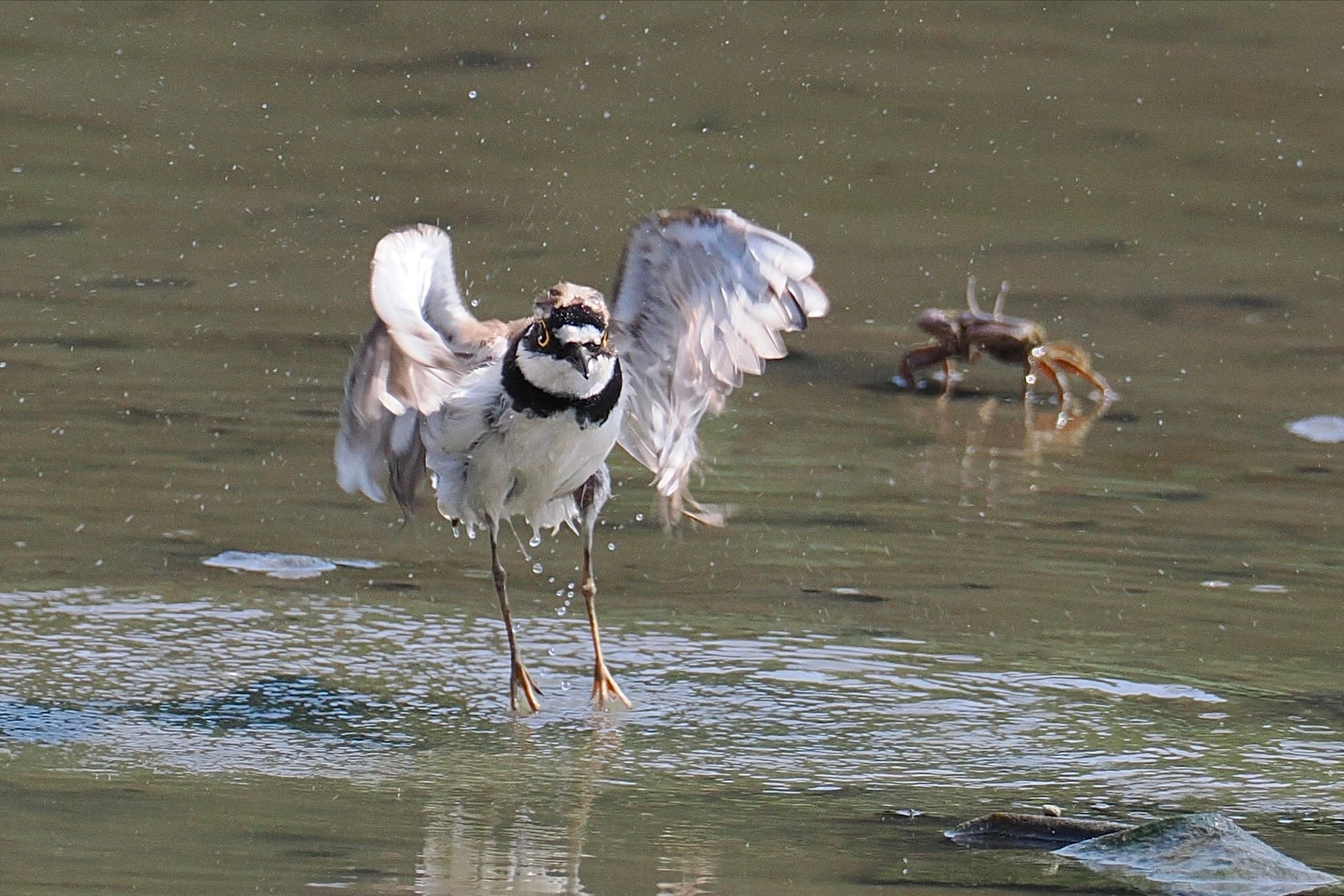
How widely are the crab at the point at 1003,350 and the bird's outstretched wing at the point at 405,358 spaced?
3813 mm

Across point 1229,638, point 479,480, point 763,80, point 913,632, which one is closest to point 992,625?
point 913,632

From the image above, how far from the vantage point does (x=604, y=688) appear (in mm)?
6062

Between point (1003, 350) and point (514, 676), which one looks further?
point (1003, 350)

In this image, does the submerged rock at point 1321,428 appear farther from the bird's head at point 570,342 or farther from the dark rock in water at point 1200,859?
the dark rock in water at point 1200,859

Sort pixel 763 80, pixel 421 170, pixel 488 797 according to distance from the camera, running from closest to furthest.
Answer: pixel 488 797 → pixel 421 170 → pixel 763 80

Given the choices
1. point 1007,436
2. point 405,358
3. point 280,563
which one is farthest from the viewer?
point 1007,436

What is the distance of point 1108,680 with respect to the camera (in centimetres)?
612

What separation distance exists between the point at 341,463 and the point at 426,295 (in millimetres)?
511

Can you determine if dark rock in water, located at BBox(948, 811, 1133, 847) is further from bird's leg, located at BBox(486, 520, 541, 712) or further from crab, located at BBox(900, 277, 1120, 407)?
crab, located at BBox(900, 277, 1120, 407)

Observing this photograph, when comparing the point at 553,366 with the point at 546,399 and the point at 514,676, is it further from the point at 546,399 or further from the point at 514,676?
the point at 514,676

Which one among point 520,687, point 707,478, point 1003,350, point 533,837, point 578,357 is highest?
point 1003,350

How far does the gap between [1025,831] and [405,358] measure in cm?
210

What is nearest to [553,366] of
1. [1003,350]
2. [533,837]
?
[533,837]

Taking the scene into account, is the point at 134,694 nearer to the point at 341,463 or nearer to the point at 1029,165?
the point at 341,463
